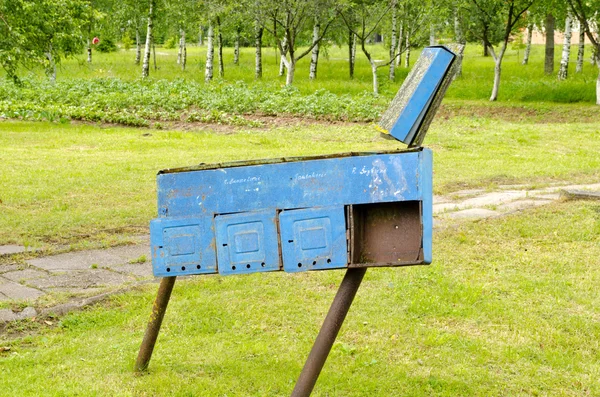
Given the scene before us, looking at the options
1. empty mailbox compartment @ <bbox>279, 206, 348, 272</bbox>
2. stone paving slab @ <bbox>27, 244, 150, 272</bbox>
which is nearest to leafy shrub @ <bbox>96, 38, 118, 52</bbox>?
stone paving slab @ <bbox>27, 244, 150, 272</bbox>

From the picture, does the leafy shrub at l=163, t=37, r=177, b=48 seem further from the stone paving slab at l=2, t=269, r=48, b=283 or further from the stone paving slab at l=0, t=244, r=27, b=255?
the stone paving slab at l=2, t=269, r=48, b=283

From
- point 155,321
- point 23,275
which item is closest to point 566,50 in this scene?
point 23,275

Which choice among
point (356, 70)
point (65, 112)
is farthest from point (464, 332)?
point (356, 70)

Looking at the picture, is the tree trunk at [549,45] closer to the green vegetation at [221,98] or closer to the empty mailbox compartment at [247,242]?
the green vegetation at [221,98]

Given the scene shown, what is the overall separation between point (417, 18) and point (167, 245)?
28510mm

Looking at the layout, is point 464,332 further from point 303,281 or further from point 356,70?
point 356,70

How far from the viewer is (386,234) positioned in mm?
3771

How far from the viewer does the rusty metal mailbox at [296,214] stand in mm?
3646

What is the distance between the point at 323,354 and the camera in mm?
3873

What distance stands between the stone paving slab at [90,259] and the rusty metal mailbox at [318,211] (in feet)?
11.3

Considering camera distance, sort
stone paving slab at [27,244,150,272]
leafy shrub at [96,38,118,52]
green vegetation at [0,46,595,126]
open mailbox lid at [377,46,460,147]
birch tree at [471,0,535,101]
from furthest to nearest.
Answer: leafy shrub at [96,38,118,52], birch tree at [471,0,535,101], green vegetation at [0,46,595,126], stone paving slab at [27,244,150,272], open mailbox lid at [377,46,460,147]

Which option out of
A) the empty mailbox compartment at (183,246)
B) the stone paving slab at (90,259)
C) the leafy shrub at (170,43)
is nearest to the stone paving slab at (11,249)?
the stone paving slab at (90,259)

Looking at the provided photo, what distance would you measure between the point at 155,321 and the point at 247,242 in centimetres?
93

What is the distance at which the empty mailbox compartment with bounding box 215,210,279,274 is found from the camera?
3.87m
